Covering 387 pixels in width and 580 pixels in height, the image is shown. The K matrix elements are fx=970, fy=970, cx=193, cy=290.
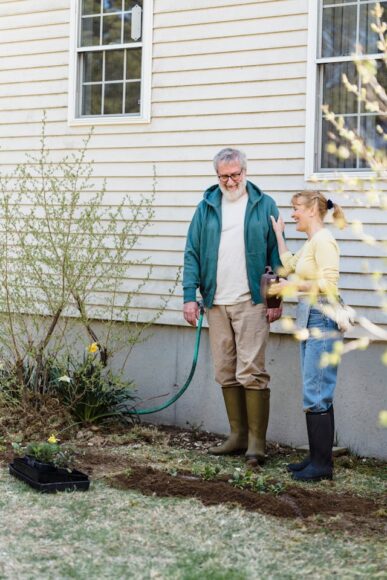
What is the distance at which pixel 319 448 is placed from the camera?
5.71m

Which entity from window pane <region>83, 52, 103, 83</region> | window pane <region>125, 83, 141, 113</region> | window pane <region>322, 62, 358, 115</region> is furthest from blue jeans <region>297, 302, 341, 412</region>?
window pane <region>83, 52, 103, 83</region>

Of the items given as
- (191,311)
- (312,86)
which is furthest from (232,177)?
(312,86)

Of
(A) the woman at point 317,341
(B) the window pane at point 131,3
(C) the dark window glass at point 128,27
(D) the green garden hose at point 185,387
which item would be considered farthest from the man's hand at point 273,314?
(B) the window pane at point 131,3

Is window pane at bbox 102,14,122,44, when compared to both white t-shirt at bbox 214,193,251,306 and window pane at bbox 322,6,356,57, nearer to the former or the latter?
window pane at bbox 322,6,356,57

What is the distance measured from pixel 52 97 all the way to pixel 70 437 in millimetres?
2969

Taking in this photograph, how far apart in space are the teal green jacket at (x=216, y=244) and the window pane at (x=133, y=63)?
1739 millimetres

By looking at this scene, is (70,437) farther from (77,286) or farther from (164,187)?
(164,187)

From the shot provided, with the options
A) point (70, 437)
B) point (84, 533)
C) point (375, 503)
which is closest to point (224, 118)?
point (70, 437)

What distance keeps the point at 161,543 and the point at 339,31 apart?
4002mm

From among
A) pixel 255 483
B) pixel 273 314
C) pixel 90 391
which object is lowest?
pixel 255 483

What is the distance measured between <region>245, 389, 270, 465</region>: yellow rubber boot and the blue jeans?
0.66 m

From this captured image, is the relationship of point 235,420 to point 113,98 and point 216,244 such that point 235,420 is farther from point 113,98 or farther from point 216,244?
point 113,98

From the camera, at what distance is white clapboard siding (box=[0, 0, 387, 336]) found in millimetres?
6891

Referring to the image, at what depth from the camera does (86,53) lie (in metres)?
8.10
